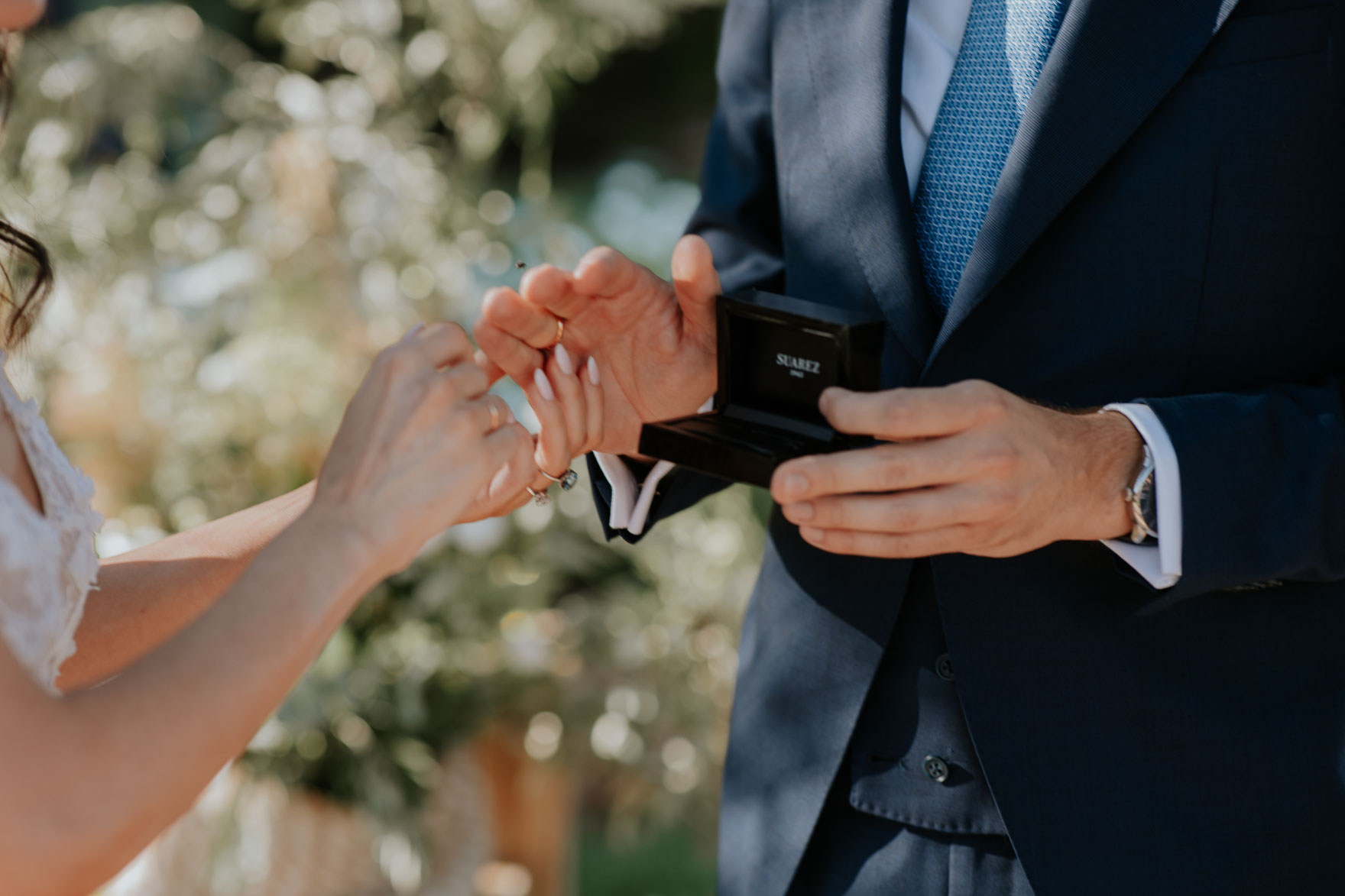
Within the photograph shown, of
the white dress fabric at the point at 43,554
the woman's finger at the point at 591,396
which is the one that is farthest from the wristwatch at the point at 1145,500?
the white dress fabric at the point at 43,554

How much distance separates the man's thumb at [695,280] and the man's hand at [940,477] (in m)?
0.30

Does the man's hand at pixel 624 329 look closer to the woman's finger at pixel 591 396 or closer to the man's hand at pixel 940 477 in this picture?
the woman's finger at pixel 591 396

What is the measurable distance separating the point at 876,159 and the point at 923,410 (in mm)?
434

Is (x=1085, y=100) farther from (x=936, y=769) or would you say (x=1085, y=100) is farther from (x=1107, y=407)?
(x=936, y=769)

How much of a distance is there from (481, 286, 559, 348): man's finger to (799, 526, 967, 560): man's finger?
1.45 feet

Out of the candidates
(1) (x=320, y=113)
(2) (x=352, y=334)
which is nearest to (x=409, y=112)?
(1) (x=320, y=113)

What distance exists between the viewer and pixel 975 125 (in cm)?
136

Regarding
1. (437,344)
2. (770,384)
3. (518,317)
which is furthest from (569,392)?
(437,344)

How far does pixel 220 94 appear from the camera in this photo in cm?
332

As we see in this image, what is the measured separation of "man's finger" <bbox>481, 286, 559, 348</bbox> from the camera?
4.40ft

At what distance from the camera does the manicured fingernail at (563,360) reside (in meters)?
1.45

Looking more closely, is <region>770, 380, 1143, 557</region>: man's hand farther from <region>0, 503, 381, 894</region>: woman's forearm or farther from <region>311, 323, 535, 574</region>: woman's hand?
<region>0, 503, 381, 894</region>: woman's forearm

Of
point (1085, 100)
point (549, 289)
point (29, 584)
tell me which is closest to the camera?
point (29, 584)

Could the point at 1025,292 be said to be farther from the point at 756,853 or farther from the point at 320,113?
the point at 320,113
